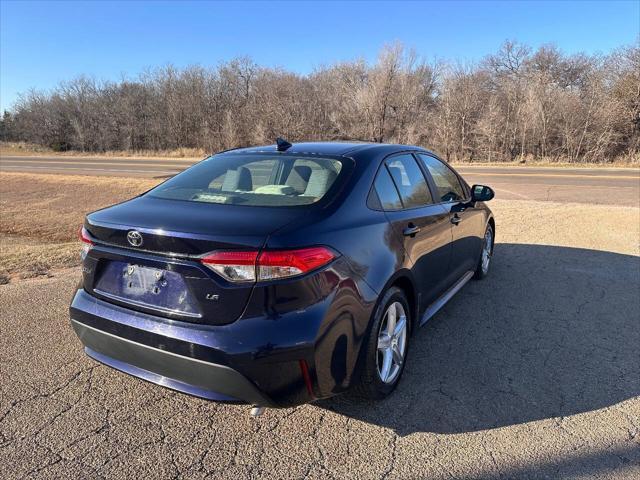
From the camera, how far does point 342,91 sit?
38.4m

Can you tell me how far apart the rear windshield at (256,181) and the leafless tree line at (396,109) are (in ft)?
47.8

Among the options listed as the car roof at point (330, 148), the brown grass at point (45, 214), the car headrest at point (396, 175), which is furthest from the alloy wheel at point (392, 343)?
the brown grass at point (45, 214)

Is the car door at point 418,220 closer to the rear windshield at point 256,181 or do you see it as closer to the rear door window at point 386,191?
the rear door window at point 386,191

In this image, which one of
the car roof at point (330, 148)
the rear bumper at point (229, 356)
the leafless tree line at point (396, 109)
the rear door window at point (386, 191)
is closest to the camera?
the rear bumper at point (229, 356)

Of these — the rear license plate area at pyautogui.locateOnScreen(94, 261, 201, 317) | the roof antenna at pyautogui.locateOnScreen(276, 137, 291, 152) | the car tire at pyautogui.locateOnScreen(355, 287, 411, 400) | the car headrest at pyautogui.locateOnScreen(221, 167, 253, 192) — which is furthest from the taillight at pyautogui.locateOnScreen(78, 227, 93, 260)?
the car tire at pyautogui.locateOnScreen(355, 287, 411, 400)

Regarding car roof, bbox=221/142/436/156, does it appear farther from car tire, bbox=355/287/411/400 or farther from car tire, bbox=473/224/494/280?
car tire, bbox=473/224/494/280

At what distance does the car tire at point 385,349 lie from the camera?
262 cm

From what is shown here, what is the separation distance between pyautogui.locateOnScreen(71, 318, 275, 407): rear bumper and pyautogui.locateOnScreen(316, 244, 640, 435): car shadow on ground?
85 centimetres

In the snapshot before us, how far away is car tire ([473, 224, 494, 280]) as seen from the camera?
524 centimetres

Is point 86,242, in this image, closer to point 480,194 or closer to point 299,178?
point 299,178

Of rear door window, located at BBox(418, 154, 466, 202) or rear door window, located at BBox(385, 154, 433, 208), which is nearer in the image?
rear door window, located at BBox(385, 154, 433, 208)

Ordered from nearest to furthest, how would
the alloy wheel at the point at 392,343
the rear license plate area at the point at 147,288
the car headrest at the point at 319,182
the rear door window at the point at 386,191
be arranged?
the rear license plate area at the point at 147,288
the car headrest at the point at 319,182
the alloy wheel at the point at 392,343
the rear door window at the point at 386,191

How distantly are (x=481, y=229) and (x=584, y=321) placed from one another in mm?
1403

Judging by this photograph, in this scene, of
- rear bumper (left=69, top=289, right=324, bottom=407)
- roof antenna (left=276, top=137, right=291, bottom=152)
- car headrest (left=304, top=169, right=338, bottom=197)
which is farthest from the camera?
roof antenna (left=276, top=137, right=291, bottom=152)
